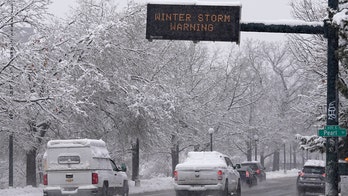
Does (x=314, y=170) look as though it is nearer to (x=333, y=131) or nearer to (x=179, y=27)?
(x=333, y=131)

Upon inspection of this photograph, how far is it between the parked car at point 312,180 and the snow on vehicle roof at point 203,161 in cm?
672

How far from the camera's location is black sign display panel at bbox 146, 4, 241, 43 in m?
15.8

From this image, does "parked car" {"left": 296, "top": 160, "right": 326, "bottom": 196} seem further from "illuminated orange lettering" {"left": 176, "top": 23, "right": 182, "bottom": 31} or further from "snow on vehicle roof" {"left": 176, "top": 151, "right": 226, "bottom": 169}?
"illuminated orange lettering" {"left": 176, "top": 23, "right": 182, "bottom": 31}

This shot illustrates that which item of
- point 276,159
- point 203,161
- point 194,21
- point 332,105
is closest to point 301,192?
point 203,161

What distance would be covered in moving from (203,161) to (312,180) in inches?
311

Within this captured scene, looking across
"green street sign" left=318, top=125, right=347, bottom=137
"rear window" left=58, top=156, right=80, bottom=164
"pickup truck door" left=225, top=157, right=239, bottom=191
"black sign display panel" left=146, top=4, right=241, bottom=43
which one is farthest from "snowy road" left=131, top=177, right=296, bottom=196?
"black sign display panel" left=146, top=4, right=241, bottom=43

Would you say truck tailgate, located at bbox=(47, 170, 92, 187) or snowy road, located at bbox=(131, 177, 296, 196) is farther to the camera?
snowy road, located at bbox=(131, 177, 296, 196)

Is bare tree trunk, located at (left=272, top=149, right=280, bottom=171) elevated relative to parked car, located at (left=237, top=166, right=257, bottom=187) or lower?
lower

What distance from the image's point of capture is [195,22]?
15.9 m

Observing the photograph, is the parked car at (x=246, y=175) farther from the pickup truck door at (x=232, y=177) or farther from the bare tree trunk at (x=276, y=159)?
the bare tree trunk at (x=276, y=159)

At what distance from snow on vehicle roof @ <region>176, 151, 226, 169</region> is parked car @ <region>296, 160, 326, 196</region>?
6718 mm

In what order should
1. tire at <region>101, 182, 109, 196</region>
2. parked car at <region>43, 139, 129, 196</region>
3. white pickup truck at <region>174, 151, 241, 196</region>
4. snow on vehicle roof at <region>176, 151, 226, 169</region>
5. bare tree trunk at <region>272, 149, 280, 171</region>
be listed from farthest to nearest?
bare tree trunk at <region>272, 149, 280, 171</region> < snow on vehicle roof at <region>176, 151, 226, 169</region> < white pickup truck at <region>174, 151, 241, 196</region> < tire at <region>101, 182, 109, 196</region> < parked car at <region>43, 139, 129, 196</region>

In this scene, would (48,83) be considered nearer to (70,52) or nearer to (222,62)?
(70,52)

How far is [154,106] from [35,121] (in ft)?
20.6
